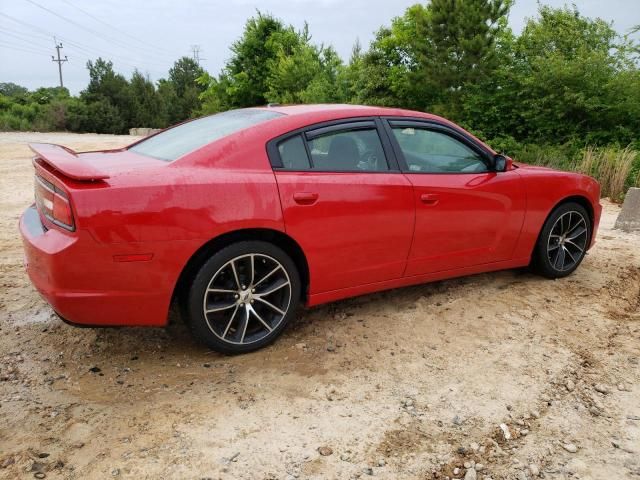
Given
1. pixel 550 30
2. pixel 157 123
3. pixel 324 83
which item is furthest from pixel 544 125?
pixel 157 123

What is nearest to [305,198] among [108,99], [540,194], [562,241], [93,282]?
[93,282]

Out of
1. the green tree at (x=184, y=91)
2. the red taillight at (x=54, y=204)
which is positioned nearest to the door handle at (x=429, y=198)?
the red taillight at (x=54, y=204)

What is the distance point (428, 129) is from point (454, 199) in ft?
1.86

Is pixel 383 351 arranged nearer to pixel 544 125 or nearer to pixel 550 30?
pixel 544 125

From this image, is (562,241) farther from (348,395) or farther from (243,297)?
(243,297)

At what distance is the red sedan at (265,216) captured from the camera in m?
2.85

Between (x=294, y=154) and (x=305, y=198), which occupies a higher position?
(x=294, y=154)

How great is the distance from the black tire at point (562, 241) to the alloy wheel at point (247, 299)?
2.47 meters

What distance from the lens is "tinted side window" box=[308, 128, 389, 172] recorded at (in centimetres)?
349

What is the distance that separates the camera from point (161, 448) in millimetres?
2484

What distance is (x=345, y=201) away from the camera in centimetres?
346

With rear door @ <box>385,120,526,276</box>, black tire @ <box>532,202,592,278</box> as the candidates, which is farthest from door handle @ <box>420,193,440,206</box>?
black tire @ <box>532,202,592,278</box>

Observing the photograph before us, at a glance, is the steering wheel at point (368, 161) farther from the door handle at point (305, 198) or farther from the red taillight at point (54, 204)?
the red taillight at point (54, 204)

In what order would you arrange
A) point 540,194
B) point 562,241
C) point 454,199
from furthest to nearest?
point 562,241 → point 540,194 → point 454,199
